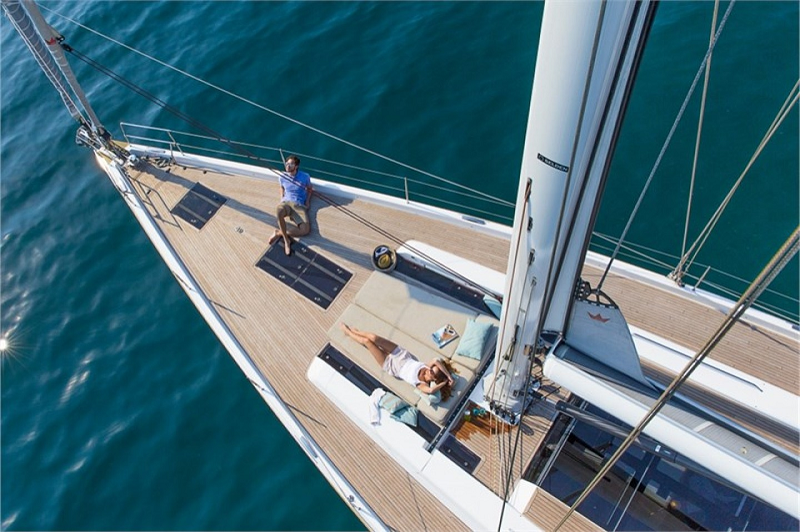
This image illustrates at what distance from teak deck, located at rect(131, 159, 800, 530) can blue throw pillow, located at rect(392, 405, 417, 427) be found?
0.75 meters

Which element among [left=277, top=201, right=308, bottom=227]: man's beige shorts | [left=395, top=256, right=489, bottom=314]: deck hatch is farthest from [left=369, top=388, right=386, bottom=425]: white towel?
[left=277, top=201, right=308, bottom=227]: man's beige shorts

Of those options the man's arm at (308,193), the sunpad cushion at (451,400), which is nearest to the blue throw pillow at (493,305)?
the sunpad cushion at (451,400)

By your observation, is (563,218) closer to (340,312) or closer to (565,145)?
(565,145)

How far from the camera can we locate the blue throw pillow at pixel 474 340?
8141 millimetres

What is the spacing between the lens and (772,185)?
11.0m

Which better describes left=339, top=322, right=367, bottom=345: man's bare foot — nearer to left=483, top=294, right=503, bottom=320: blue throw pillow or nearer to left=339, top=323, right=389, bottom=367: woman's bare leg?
left=339, top=323, right=389, bottom=367: woman's bare leg

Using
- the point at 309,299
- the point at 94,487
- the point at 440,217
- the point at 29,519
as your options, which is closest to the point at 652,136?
the point at 440,217

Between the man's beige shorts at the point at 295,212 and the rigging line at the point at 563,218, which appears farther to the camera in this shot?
the man's beige shorts at the point at 295,212

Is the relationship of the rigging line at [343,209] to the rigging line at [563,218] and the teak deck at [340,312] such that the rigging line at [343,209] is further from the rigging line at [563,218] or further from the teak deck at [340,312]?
the rigging line at [563,218]

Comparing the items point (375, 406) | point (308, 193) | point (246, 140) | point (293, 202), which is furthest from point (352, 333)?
point (246, 140)

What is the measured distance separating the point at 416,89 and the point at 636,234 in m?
7.16

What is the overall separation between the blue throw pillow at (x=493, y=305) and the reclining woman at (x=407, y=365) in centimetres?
130

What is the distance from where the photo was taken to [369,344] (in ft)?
27.7

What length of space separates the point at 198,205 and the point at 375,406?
631 centimetres
